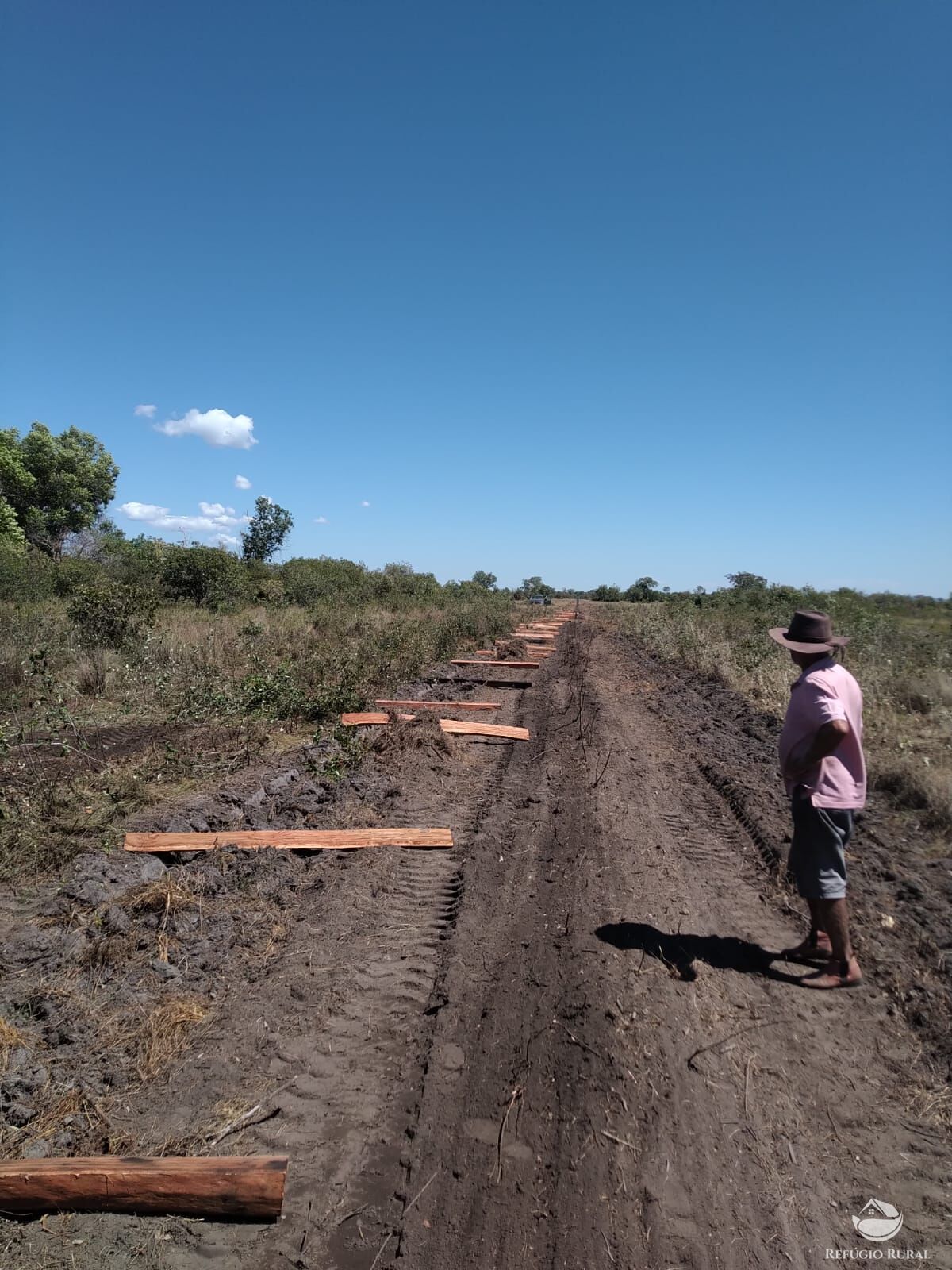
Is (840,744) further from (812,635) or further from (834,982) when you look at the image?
(834,982)

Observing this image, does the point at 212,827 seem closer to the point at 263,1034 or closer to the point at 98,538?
the point at 263,1034

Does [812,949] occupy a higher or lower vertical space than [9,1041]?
higher

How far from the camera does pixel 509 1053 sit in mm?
2900

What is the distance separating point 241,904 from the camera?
4.25 meters

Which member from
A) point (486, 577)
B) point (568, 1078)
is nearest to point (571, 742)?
point (568, 1078)

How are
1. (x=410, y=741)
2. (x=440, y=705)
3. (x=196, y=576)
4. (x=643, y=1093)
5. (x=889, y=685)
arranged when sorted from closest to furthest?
(x=643, y=1093), (x=410, y=741), (x=889, y=685), (x=440, y=705), (x=196, y=576)

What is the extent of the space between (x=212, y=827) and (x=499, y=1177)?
12.2ft

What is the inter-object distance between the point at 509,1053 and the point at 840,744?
2229mm

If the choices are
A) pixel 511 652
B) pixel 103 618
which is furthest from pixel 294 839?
pixel 511 652

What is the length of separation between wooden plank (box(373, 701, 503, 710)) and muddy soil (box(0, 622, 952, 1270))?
4.70 meters

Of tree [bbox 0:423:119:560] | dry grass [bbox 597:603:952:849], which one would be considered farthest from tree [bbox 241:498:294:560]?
dry grass [bbox 597:603:952:849]

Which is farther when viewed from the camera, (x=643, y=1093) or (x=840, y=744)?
(x=840, y=744)
